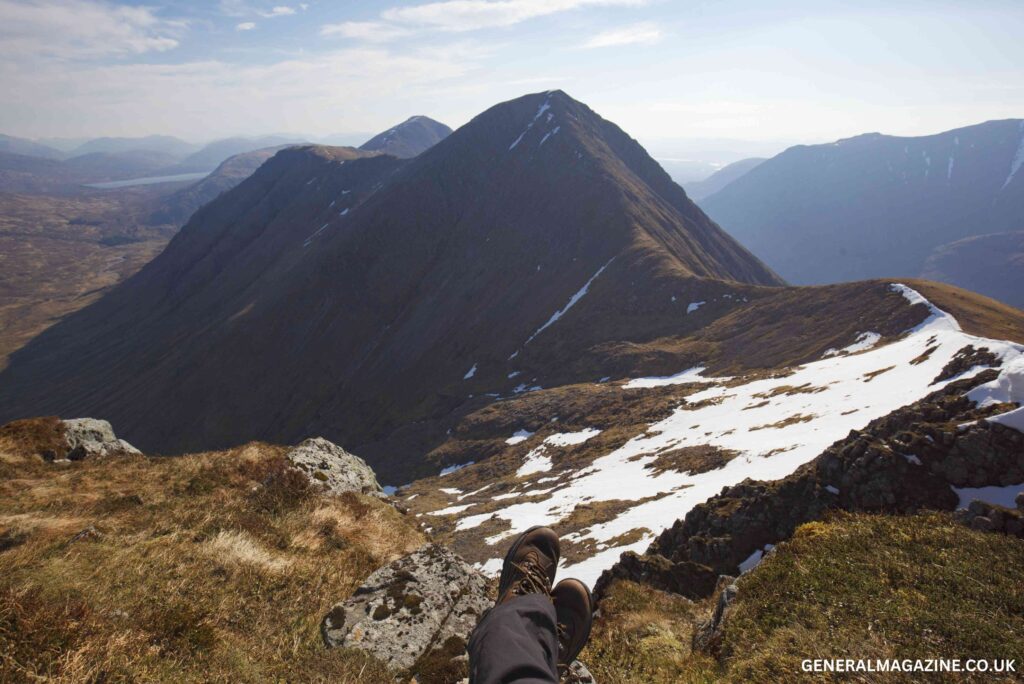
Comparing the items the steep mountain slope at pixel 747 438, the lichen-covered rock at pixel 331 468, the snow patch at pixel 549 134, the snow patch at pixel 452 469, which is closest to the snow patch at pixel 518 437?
the steep mountain slope at pixel 747 438

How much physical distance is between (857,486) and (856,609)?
9.98 m

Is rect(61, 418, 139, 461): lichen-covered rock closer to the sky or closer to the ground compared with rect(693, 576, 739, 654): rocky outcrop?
closer to the ground

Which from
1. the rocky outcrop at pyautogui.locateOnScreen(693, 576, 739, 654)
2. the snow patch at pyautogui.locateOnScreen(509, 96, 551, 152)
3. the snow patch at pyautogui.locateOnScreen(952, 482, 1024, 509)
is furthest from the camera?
the snow patch at pyautogui.locateOnScreen(509, 96, 551, 152)

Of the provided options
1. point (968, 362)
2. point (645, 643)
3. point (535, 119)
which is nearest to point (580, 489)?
point (968, 362)

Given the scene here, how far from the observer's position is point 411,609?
839cm

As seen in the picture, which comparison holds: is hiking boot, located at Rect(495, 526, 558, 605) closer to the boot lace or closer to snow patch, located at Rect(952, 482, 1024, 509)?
the boot lace

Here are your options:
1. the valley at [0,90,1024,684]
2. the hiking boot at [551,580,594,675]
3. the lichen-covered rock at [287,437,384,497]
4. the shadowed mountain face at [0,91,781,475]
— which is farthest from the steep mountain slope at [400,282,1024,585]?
the shadowed mountain face at [0,91,781,475]

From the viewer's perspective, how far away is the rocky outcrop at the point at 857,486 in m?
12.6

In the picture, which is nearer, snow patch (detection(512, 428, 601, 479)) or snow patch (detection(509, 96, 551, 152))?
snow patch (detection(512, 428, 601, 479))

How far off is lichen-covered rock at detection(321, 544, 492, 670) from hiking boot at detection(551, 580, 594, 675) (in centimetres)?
207

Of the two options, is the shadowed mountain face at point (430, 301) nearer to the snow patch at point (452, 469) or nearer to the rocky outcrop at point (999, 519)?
the snow patch at point (452, 469)

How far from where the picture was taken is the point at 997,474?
12.1 metres

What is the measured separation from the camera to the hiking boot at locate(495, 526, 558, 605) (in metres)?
6.78

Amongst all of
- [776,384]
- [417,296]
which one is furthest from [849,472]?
[417,296]
